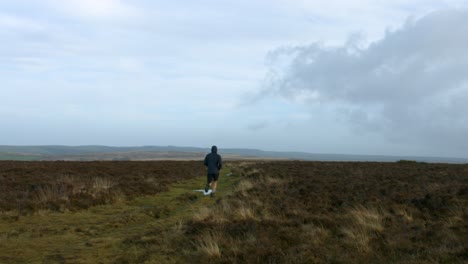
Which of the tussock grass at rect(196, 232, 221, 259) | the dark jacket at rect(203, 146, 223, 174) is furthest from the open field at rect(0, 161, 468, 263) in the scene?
the dark jacket at rect(203, 146, 223, 174)

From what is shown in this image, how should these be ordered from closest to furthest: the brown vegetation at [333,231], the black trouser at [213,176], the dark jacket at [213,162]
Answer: the brown vegetation at [333,231], the dark jacket at [213,162], the black trouser at [213,176]

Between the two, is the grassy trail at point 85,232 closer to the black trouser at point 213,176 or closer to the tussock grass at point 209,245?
the tussock grass at point 209,245

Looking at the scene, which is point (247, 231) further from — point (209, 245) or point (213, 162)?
point (213, 162)

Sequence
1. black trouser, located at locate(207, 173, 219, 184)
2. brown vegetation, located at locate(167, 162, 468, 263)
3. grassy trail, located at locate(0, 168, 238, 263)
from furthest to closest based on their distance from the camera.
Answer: black trouser, located at locate(207, 173, 219, 184), grassy trail, located at locate(0, 168, 238, 263), brown vegetation, located at locate(167, 162, 468, 263)

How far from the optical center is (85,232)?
9703 mm

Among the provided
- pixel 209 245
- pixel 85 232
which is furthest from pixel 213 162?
pixel 209 245

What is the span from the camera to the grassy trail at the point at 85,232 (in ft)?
24.6

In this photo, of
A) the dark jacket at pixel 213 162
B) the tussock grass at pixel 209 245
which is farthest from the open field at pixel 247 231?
the dark jacket at pixel 213 162

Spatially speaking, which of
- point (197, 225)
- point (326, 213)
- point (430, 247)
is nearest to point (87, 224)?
point (197, 225)

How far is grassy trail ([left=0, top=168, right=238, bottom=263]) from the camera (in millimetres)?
7508

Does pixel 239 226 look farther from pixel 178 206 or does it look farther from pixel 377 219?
pixel 178 206

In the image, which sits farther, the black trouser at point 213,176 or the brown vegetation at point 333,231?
the black trouser at point 213,176

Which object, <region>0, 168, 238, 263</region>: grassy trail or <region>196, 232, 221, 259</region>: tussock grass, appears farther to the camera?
<region>0, 168, 238, 263</region>: grassy trail

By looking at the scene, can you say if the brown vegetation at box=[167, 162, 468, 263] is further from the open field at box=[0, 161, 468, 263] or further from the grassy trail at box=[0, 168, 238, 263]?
the grassy trail at box=[0, 168, 238, 263]
